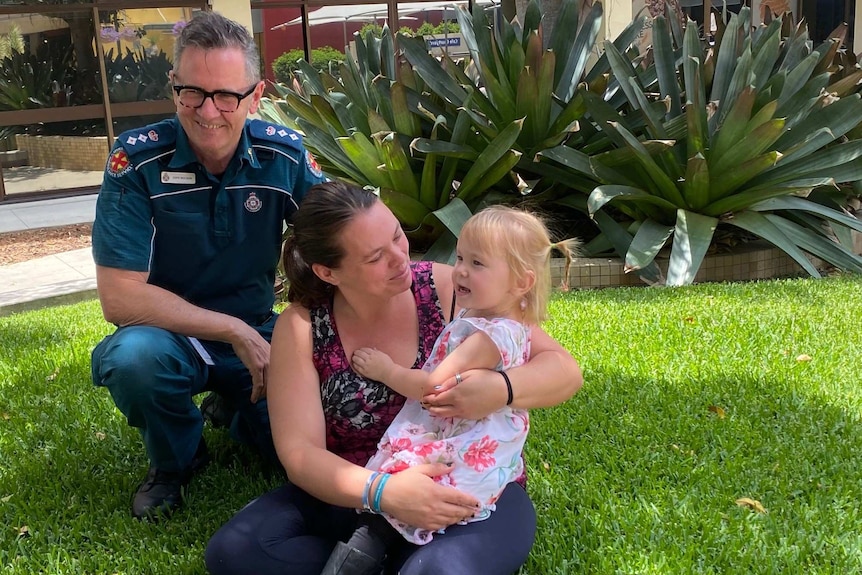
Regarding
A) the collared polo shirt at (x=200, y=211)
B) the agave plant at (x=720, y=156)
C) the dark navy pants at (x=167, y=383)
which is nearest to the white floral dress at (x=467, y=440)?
the dark navy pants at (x=167, y=383)

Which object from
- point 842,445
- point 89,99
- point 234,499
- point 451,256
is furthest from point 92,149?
point 842,445

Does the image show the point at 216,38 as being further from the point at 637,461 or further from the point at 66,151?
the point at 66,151

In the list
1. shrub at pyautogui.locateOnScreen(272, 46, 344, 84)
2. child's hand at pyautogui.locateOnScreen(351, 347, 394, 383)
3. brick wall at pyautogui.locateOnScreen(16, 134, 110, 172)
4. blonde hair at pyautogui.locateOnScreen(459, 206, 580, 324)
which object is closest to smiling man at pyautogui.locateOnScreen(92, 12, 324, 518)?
child's hand at pyautogui.locateOnScreen(351, 347, 394, 383)

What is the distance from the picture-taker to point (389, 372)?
232 centimetres

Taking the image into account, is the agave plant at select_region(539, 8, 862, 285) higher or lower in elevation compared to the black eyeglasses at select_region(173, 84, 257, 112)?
lower

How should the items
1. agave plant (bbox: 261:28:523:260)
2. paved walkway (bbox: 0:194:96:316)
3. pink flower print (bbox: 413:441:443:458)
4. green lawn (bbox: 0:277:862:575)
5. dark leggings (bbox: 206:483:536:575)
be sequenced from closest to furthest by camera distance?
dark leggings (bbox: 206:483:536:575) → pink flower print (bbox: 413:441:443:458) → green lawn (bbox: 0:277:862:575) → agave plant (bbox: 261:28:523:260) → paved walkway (bbox: 0:194:96:316)

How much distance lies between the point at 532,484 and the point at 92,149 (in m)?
10.4

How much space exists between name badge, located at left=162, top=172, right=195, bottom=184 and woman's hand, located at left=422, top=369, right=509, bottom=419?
1.14 metres

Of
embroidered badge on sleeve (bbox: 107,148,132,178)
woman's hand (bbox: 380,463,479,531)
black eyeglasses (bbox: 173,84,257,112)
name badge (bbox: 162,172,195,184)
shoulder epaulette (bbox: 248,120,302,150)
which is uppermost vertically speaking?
black eyeglasses (bbox: 173,84,257,112)

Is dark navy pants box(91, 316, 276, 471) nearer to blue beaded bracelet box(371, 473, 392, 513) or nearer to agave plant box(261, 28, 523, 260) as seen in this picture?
blue beaded bracelet box(371, 473, 392, 513)

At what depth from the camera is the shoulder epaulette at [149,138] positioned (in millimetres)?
2805

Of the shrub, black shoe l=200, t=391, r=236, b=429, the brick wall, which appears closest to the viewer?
black shoe l=200, t=391, r=236, b=429

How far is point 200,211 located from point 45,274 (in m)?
5.63

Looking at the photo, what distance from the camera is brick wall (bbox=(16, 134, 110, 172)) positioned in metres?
11.6
